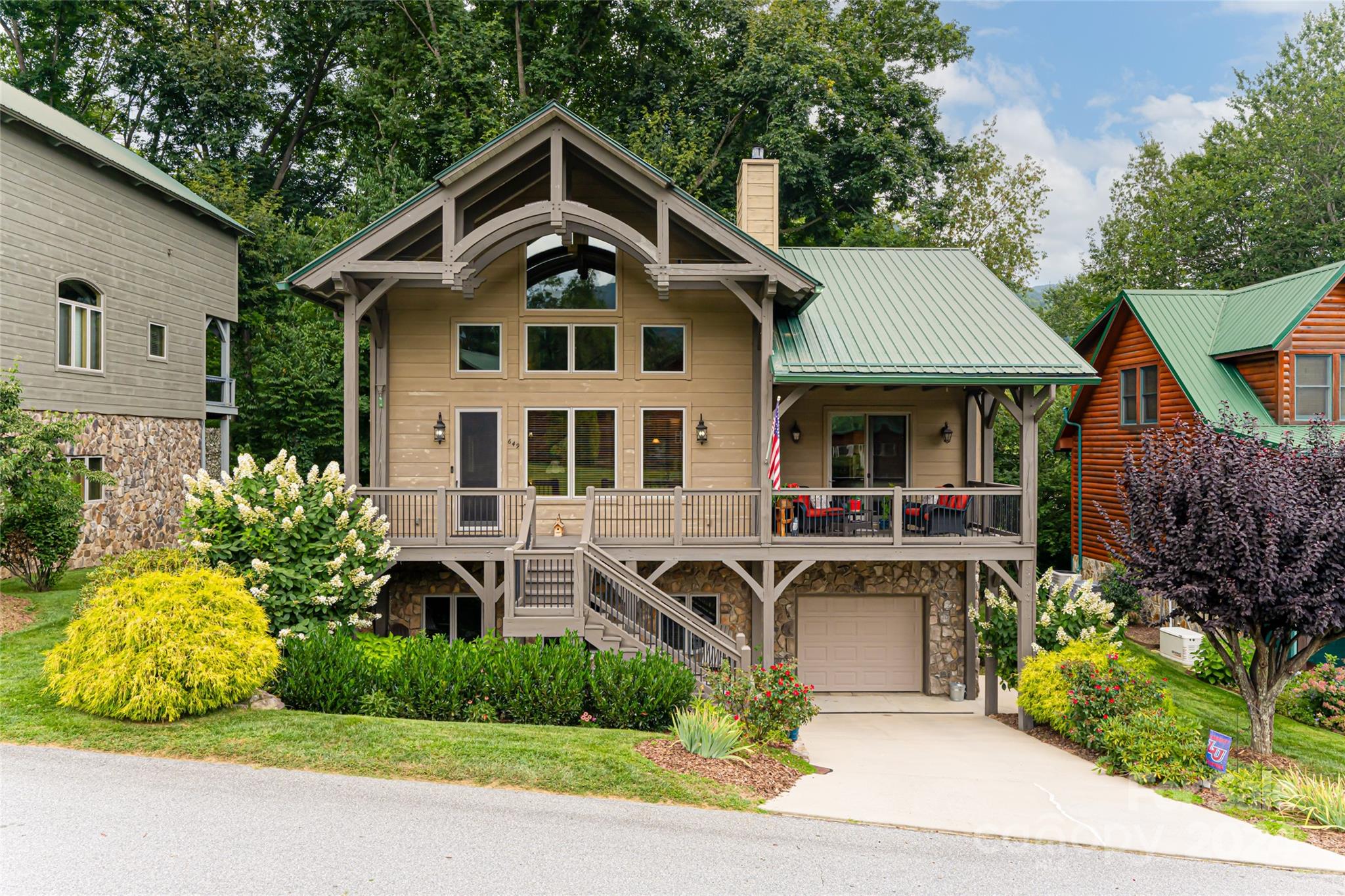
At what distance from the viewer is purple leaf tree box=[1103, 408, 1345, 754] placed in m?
10.6

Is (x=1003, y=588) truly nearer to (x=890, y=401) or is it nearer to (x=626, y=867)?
(x=890, y=401)

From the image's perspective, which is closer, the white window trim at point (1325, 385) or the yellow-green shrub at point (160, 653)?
the yellow-green shrub at point (160, 653)

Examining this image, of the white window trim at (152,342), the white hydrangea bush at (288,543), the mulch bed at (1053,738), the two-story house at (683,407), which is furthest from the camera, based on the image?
the white window trim at (152,342)

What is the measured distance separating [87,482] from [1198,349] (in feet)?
79.2

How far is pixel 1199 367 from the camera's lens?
18.4 meters

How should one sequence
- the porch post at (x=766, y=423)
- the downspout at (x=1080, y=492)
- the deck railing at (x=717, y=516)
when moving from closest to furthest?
the deck railing at (x=717, y=516)
the porch post at (x=766, y=423)
the downspout at (x=1080, y=492)

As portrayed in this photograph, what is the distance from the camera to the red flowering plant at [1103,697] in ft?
35.7

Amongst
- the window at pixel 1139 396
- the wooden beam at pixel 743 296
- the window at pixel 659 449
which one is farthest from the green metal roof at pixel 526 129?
the window at pixel 1139 396

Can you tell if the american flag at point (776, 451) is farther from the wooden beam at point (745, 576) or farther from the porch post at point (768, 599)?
the wooden beam at point (745, 576)

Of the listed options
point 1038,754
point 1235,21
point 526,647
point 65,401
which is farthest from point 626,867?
point 1235,21

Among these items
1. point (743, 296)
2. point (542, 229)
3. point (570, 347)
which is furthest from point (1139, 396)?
point (542, 229)

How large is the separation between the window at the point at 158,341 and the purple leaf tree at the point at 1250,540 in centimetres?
2008

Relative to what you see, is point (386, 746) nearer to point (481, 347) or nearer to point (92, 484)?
point (481, 347)

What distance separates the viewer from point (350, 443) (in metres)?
13.2
